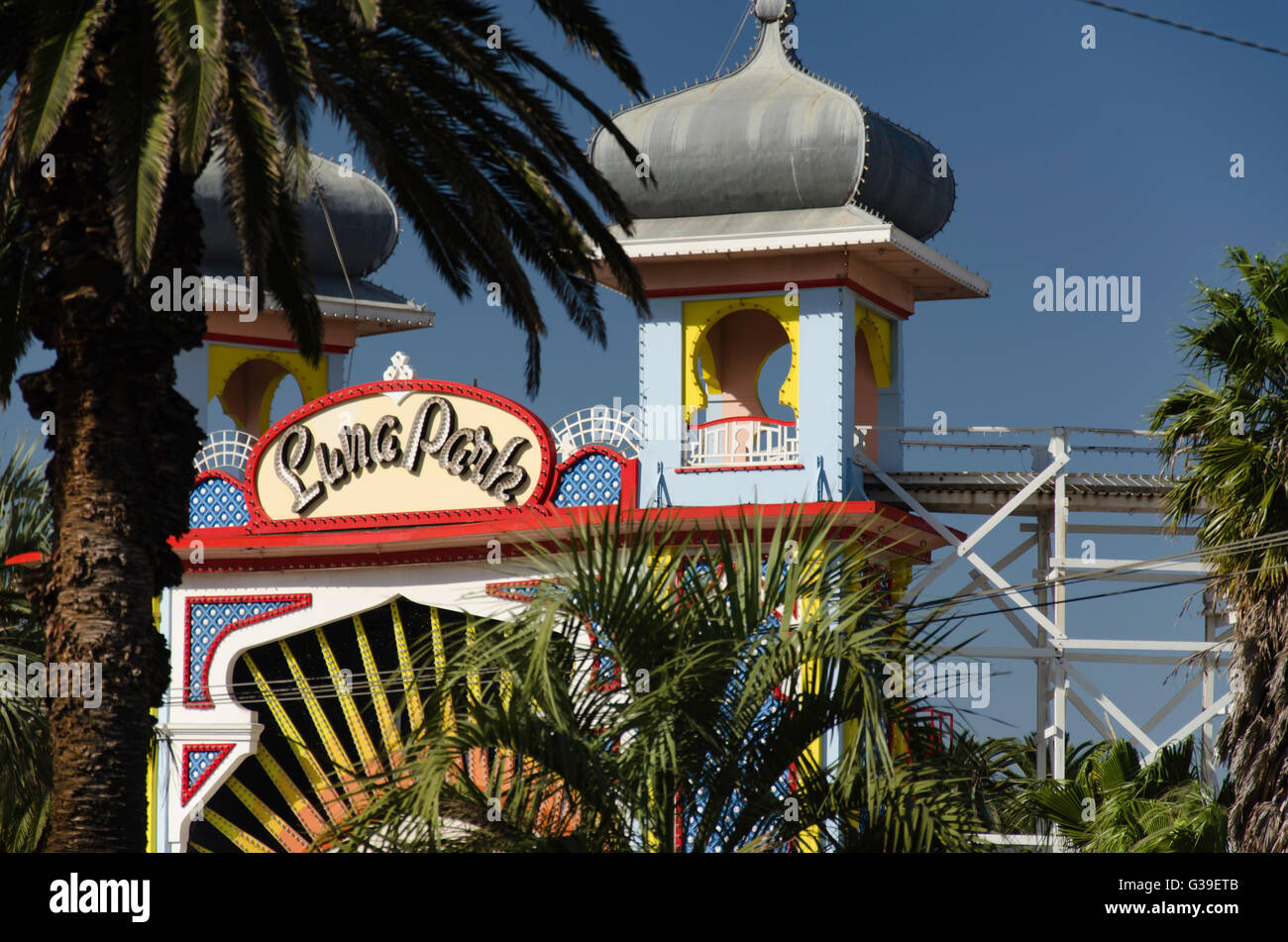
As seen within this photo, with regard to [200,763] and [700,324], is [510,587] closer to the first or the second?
[700,324]

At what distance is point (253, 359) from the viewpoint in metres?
28.0

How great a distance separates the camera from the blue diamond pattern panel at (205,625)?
2302 centimetres

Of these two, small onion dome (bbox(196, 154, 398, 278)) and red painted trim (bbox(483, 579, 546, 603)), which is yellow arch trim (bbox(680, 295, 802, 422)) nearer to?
red painted trim (bbox(483, 579, 546, 603))

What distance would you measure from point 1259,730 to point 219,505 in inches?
520

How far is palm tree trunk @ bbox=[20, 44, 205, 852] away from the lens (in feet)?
39.5

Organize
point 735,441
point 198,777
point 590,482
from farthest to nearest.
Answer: point 198,777, point 735,441, point 590,482

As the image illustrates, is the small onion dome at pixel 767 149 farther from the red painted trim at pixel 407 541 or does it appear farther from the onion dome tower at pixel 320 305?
the onion dome tower at pixel 320 305

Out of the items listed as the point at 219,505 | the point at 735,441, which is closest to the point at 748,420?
the point at 735,441

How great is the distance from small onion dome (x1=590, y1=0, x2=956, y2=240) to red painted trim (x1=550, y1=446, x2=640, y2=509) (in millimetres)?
3100

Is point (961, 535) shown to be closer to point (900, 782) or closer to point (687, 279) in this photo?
point (687, 279)
